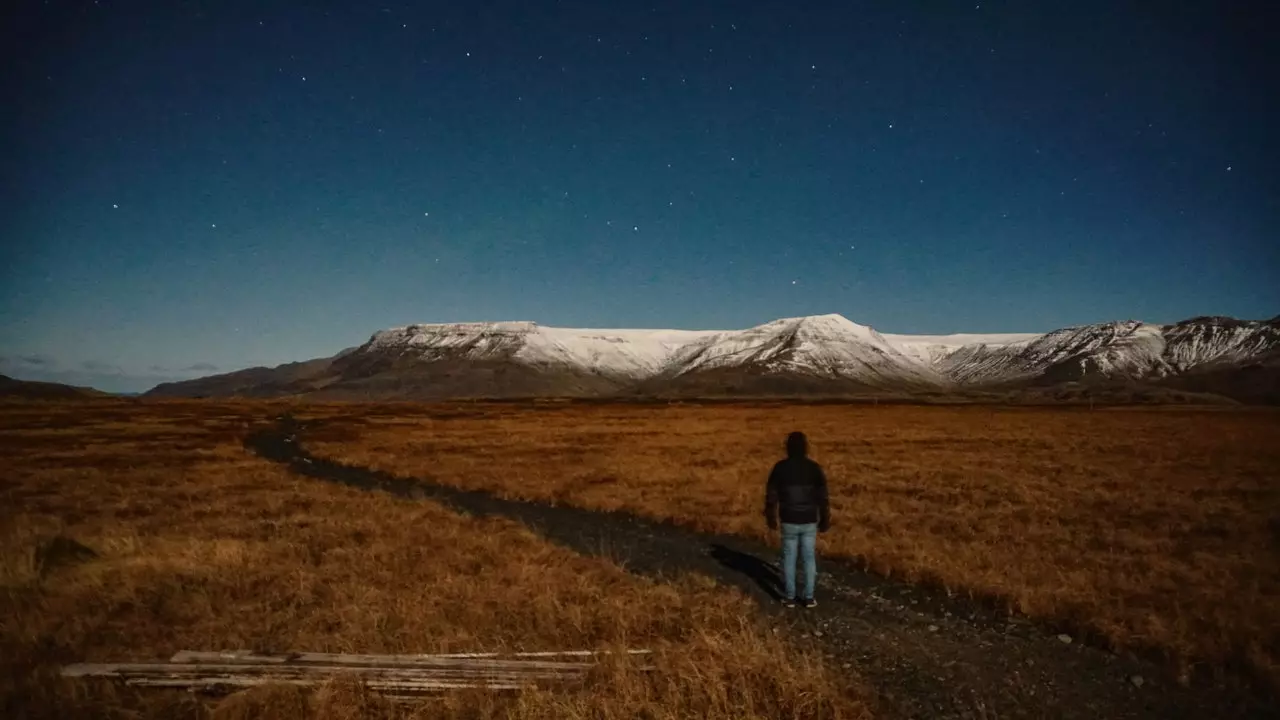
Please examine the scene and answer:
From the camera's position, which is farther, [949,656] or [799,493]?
[799,493]

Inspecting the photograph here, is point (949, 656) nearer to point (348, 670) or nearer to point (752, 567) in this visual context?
point (752, 567)

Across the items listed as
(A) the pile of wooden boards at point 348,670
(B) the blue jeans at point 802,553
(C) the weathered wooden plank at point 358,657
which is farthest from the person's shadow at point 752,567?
(A) the pile of wooden boards at point 348,670

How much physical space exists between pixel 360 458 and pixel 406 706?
120ft

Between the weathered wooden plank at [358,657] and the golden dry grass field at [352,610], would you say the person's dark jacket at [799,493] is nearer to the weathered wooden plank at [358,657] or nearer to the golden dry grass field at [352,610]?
the golden dry grass field at [352,610]

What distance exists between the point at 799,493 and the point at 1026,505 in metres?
15.1

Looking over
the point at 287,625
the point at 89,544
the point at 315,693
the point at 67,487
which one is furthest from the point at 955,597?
the point at 67,487

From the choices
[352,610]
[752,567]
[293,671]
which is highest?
[293,671]

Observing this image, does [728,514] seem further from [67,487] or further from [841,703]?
[67,487]

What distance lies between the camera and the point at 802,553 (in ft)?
37.2

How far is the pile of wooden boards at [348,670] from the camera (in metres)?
7.77

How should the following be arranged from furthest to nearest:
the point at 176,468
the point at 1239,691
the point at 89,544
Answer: the point at 176,468, the point at 89,544, the point at 1239,691

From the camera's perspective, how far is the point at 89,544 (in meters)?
15.4

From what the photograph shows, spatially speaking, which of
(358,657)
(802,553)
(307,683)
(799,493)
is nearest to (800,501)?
(799,493)

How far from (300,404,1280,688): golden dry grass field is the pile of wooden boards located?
343 inches
